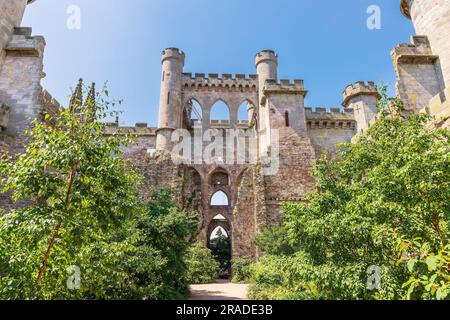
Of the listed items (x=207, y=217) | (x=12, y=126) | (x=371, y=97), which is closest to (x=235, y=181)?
(x=207, y=217)

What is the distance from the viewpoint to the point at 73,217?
3.93 meters

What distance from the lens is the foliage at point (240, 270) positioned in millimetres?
16562

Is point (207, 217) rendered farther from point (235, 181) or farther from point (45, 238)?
point (45, 238)

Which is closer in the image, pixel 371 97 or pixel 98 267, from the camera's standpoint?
pixel 98 267

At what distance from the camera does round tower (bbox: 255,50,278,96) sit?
26.4 metres

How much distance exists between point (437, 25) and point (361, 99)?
944 centimetres

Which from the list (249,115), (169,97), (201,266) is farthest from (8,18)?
(249,115)

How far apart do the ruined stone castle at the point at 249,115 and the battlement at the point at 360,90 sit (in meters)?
0.07

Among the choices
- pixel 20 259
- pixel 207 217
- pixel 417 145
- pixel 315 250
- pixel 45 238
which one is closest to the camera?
pixel 20 259

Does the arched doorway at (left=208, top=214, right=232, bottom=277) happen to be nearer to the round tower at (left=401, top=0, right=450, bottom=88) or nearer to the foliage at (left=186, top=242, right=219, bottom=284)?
the foliage at (left=186, top=242, right=219, bottom=284)

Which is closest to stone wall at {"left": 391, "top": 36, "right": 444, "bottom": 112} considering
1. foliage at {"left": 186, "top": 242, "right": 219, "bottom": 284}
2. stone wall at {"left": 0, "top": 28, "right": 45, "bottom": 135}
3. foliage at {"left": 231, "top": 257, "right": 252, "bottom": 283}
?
foliage at {"left": 231, "top": 257, "right": 252, "bottom": 283}

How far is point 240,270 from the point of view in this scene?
55.6 ft
